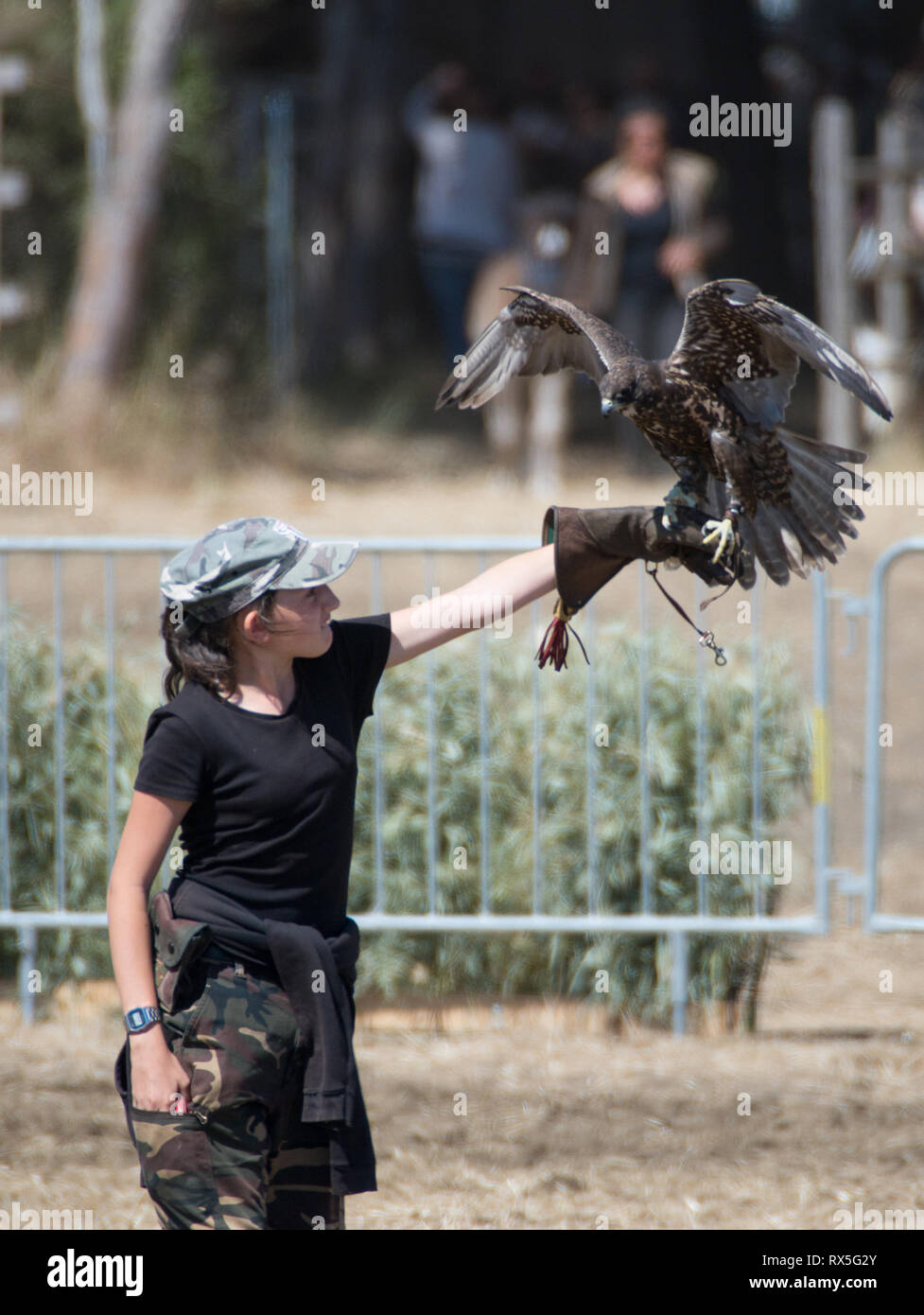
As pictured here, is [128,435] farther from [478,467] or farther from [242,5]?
[242,5]

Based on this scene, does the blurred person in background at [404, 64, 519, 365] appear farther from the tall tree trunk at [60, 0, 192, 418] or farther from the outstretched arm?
the outstretched arm

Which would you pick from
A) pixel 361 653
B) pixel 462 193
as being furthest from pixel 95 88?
pixel 361 653

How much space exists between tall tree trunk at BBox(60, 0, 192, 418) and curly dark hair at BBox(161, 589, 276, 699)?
7876 millimetres

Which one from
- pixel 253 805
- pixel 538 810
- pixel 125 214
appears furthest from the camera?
pixel 125 214

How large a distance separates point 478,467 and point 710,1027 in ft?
24.3

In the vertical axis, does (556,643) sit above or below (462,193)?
→ below

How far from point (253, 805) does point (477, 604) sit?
558mm

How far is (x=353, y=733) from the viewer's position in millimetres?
2883

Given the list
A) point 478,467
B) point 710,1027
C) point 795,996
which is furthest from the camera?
point 478,467

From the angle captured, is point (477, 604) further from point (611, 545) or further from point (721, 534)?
point (721, 534)

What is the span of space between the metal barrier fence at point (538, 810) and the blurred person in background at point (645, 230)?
19.1 feet

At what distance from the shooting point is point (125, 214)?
34.3 ft

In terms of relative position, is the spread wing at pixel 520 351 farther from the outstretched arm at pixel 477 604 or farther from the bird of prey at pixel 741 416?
the outstretched arm at pixel 477 604

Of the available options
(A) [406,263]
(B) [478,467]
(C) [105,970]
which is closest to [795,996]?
(C) [105,970]
